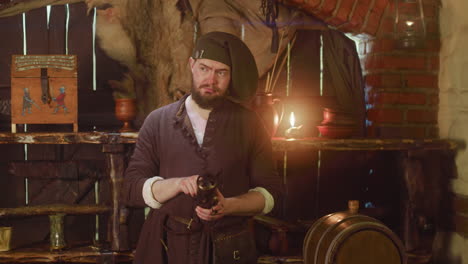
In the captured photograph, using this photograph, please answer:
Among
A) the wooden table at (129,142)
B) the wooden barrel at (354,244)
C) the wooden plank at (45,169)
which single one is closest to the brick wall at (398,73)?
the wooden table at (129,142)

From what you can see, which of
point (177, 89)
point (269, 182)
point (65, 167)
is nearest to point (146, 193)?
point (269, 182)

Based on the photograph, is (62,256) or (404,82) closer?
(62,256)

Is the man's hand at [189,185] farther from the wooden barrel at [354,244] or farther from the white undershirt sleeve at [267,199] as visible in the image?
the wooden barrel at [354,244]

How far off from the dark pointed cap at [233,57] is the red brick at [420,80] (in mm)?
1572

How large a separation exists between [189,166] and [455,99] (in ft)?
6.74

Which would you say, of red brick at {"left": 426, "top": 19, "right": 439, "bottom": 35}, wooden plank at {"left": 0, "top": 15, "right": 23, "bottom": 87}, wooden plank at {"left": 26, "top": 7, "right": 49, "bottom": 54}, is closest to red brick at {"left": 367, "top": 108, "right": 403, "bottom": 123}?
red brick at {"left": 426, "top": 19, "right": 439, "bottom": 35}

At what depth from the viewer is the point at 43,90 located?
2.95 meters

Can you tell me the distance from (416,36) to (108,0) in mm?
2126

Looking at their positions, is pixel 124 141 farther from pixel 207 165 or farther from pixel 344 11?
pixel 344 11

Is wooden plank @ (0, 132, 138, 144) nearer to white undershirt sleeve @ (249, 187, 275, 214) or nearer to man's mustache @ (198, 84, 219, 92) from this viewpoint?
man's mustache @ (198, 84, 219, 92)

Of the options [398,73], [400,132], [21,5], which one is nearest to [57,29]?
[21,5]

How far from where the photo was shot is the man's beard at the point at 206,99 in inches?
83.4

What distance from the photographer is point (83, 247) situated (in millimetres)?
3080

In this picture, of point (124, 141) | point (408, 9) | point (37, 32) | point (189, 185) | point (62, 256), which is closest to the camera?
point (189, 185)
